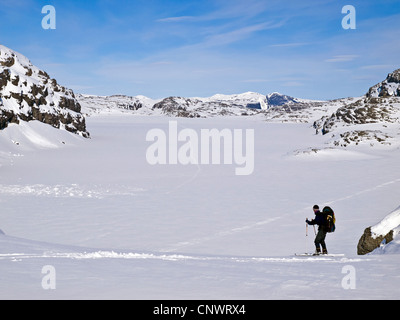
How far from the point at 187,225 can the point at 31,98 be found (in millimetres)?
37795

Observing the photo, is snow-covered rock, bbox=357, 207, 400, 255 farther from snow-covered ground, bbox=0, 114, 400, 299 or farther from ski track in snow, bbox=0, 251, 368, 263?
ski track in snow, bbox=0, 251, 368, 263

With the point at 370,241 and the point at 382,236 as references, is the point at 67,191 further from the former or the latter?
the point at 382,236

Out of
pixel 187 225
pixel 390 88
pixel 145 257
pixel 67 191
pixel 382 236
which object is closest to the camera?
pixel 145 257

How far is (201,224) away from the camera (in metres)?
14.6

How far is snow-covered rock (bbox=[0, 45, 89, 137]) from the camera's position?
40631 millimetres

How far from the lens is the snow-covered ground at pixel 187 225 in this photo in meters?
6.47

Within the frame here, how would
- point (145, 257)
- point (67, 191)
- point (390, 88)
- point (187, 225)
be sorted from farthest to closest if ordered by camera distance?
point (390, 88) → point (67, 191) → point (187, 225) → point (145, 257)

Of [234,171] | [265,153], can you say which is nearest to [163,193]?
[234,171]

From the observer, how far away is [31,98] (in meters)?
43.8

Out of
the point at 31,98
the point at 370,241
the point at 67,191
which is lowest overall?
the point at 370,241

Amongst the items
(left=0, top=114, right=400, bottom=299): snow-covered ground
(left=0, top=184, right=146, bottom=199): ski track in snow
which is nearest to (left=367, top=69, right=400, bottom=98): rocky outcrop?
(left=0, top=114, right=400, bottom=299): snow-covered ground

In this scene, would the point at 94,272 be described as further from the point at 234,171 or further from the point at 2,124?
the point at 2,124

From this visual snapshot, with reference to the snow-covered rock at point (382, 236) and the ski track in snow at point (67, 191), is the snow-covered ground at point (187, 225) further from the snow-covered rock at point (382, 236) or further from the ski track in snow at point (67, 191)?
the snow-covered rock at point (382, 236)

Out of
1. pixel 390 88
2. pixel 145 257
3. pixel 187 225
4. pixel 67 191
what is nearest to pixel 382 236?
pixel 145 257
